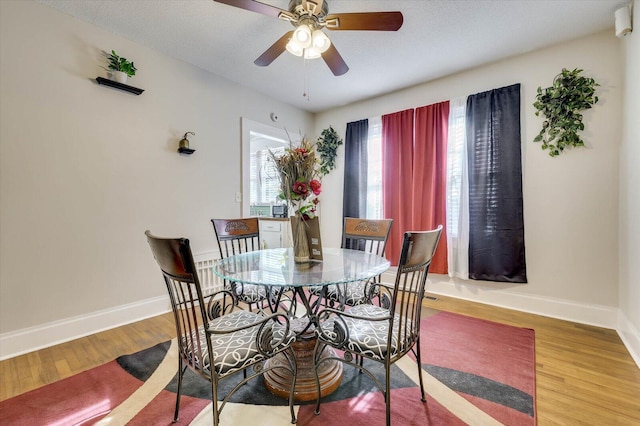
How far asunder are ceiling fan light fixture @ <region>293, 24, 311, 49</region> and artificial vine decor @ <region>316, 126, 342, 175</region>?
8.13 feet

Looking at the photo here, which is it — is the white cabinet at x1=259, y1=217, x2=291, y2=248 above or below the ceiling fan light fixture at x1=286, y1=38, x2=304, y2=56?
below

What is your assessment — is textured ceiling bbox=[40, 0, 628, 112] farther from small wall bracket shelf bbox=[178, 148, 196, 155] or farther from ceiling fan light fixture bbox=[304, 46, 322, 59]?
small wall bracket shelf bbox=[178, 148, 196, 155]

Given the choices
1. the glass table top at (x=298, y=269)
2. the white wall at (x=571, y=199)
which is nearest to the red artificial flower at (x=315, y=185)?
the glass table top at (x=298, y=269)

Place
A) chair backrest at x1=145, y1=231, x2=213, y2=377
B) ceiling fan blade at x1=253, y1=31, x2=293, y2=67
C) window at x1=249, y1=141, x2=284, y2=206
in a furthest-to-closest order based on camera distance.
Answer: window at x1=249, y1=141, x2=284, y2=206
ceiling fan blade at x1=253, y1=31, x2=293, y2=67
chair backrest at x1=145, y1=231, x2=213, y2=377

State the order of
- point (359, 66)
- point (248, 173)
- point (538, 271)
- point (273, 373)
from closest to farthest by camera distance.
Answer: point (273, 373), point (538, 271), point (359, 66), point (248, 173)

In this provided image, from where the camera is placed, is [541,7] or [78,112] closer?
[541,7]

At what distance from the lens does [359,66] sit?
308 centimetres

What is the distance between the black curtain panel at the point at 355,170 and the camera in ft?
13.2

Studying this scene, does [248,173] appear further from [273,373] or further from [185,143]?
[273,373]

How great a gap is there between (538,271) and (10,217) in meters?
4.53

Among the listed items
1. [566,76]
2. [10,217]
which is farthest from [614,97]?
[10,217]

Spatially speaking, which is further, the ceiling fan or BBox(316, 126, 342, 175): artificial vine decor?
BBox(316, 126, 342, 175): artificial vine decor

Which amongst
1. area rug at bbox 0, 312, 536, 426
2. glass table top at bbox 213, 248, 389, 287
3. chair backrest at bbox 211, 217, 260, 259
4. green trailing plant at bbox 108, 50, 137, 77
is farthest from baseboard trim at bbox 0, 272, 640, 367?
green trailing plant at bbox 108, 50, 137, 77

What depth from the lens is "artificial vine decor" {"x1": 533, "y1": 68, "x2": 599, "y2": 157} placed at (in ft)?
8.35
